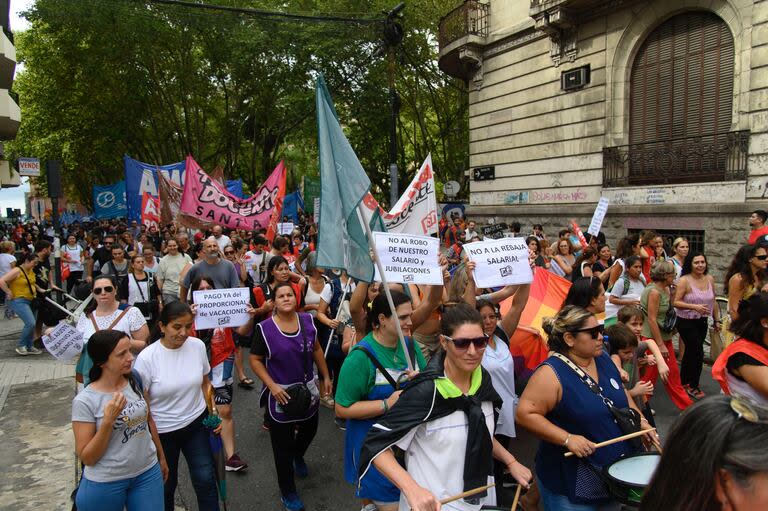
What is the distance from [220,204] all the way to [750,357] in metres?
9.30

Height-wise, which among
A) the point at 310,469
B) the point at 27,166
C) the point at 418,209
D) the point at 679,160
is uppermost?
the point at 27,166

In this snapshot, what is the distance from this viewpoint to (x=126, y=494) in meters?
3.19

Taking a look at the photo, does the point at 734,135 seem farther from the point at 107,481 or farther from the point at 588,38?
the point at 107,481

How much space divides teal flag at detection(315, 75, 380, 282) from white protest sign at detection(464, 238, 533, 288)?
39.2 inches

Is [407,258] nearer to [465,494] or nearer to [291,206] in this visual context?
[465,494]

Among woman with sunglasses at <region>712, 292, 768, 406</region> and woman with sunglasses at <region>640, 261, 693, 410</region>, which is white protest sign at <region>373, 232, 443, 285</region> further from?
woman with sunglasses at <region>640, 261, 693, 410</region>

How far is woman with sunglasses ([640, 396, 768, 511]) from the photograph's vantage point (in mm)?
1238

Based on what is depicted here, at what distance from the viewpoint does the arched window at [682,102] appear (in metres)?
13.0

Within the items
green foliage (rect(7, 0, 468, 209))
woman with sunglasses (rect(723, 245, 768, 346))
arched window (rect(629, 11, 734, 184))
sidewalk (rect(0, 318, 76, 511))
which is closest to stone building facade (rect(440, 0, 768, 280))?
arched window (rect(629, 11, 734, 184))

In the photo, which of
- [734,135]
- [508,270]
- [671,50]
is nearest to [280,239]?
[508,270]

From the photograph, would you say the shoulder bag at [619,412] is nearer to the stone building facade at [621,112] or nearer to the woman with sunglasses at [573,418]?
the woman with sunglasses at [573,418]

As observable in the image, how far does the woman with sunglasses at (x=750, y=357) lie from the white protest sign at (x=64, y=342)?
4.52 metres

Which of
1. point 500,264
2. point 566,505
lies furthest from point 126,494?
point 500,264

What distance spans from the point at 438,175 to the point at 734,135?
63.6 feet
